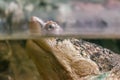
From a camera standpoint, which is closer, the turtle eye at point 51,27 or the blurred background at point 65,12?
the turtle eye at point 51,27

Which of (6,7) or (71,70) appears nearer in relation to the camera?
(71,70)

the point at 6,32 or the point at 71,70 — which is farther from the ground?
the point at 6,32

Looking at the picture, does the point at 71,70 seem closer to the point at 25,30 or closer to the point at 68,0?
the point at 25,30

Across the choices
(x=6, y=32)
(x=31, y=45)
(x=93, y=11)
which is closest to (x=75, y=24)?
(x=93, y=11)

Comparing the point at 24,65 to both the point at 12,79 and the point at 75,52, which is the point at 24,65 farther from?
the point at 75,52

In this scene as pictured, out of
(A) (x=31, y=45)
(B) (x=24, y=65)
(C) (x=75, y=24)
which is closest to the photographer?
(A) (x=31, y=45)

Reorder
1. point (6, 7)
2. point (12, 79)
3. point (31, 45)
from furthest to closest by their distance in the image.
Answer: point (6, 7) → point (12, 79) → point (31, 45)

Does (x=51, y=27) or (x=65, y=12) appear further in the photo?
(x=65, y=12)

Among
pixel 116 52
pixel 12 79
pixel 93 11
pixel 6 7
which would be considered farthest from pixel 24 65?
pixel 6 7

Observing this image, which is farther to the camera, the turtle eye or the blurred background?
the blurred background

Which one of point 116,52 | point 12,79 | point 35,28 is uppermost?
point 35,28
